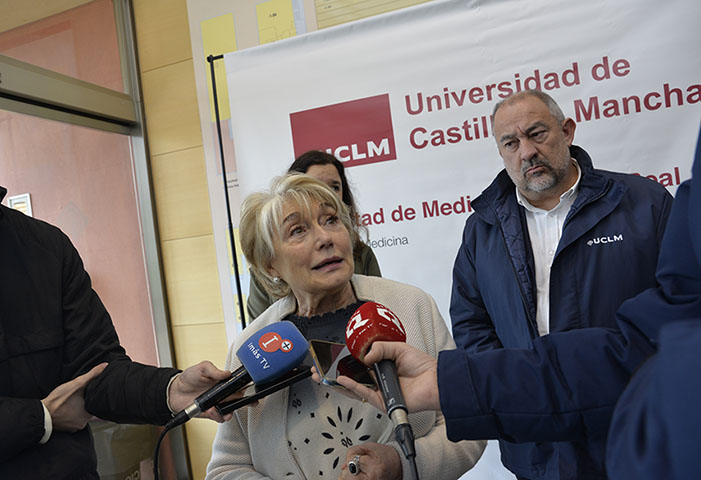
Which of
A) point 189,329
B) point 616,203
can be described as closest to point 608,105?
point 616,203

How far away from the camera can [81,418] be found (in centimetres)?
137

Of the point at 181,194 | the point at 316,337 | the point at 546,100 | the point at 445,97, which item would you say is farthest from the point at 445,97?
the point at 181,194

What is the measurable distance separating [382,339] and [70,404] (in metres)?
0.83

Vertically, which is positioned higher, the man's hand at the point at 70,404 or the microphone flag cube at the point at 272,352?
the microphone flag cube at the point at 272,352

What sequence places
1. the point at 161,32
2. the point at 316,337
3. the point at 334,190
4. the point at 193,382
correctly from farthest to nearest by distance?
the point at 161,32 → the point at 334,190 → the point at 316,337 → the point at 193,382

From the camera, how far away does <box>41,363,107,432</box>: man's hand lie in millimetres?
1312

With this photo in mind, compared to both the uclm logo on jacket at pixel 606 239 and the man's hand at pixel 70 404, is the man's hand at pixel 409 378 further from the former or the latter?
the uclm logo on jacket at pixel 606 239

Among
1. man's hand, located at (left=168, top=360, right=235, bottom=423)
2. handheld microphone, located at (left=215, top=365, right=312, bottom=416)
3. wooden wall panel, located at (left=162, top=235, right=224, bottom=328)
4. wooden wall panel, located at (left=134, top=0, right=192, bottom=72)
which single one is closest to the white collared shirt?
handheld microphone, located at (left=215, top=365, right=312, bottom=416)

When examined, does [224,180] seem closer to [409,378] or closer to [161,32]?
[161,32]

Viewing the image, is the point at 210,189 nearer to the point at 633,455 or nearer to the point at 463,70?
the point at 463,70

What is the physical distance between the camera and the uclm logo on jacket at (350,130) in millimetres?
2971

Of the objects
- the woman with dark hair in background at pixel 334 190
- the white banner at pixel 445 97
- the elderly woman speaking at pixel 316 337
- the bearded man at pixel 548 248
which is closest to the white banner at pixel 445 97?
the white banner at pixel 445 97

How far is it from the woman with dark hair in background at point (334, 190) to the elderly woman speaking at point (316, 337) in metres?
0.57

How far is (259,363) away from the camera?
1178mm
